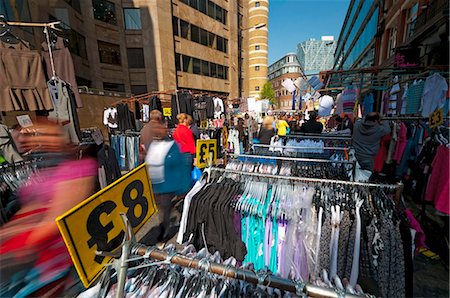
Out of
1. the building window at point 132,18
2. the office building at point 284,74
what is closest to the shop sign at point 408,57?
the building window at point 132,18

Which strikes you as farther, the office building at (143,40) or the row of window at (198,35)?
the row of window at (198,35)

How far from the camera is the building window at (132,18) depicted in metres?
19.2

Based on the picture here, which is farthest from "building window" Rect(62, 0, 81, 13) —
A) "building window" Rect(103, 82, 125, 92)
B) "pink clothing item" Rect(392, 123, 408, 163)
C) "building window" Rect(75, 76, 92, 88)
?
"pink clothing item" Rect(392, 123, 408, 163)

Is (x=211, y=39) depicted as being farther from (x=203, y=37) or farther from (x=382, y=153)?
(x=382, y=153)

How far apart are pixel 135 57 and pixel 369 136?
22729mm

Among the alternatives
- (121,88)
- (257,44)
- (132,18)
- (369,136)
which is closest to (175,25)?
(132,18)

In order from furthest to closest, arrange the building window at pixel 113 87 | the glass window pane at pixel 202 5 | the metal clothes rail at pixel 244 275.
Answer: the glass window pane at pixel 202 5, the building window at pixel 113 87, the metal clothes rail at pixel 244 275

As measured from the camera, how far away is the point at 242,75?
114 feet

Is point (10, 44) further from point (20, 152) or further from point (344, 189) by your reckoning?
point (344, 189)

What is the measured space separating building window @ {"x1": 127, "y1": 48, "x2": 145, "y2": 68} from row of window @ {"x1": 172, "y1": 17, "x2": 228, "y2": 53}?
4.68 metres

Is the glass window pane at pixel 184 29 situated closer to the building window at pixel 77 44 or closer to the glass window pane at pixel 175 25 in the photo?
the glass window pane at pixel 175 25

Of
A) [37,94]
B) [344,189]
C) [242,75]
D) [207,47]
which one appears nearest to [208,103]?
[37,94]

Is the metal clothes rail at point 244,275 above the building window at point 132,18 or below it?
below

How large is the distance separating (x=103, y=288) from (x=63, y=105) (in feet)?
11.2
